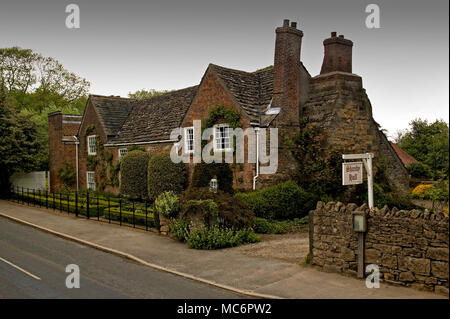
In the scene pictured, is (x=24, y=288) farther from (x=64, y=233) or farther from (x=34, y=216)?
(x=34, y=216)

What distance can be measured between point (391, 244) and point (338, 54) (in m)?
13.4

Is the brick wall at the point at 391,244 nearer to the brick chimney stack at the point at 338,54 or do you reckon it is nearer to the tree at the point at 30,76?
the brick chimney stack at the point at 338,54

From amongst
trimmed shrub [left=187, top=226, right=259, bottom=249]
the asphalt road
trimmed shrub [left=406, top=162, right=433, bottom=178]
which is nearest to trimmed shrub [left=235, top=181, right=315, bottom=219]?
trimmed shrub [left=187, top=226, right=259, bottom=249]

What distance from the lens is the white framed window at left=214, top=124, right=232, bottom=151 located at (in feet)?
69.1

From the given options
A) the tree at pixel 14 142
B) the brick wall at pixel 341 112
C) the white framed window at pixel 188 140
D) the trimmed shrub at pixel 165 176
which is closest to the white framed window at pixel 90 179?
the tree at pixel 14 142

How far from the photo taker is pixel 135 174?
25.9 meters

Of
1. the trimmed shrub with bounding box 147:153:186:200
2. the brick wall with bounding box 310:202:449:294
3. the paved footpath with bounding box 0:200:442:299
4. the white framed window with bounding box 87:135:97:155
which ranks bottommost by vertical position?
the paved footpath with bounding box 0:200:442:299

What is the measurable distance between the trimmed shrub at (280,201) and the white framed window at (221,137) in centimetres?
316

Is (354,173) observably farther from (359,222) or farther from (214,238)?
(214,238)

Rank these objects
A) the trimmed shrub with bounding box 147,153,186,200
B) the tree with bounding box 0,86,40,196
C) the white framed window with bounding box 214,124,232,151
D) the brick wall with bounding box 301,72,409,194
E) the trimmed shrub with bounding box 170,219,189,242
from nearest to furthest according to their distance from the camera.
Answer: the trimmed shrub with bounding box 170,219,189,242
the brick wall with bounding box 301,72,409,194
the white framed window with bounding box 214,124,232,151
the trimmed shrub with bounding box 147,153,186,200
the tree with bounding box 0,86,40,196

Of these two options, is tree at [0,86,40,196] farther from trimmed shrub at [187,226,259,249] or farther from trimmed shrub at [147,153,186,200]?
trimmed shrub at [187,226,259,249]

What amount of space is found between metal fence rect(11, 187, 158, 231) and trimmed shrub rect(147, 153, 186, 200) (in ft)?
4.00

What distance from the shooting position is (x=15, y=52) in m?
50.7

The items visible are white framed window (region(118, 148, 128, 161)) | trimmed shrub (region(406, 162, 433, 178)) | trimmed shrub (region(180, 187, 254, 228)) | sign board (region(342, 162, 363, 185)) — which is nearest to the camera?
sign board (region(342, 162, 363, 185))
